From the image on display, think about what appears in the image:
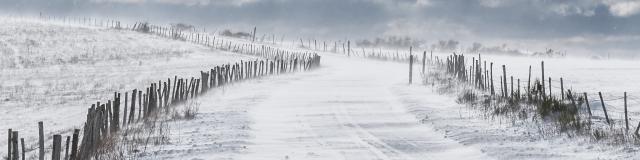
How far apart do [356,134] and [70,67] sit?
3431cm

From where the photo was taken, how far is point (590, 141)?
11.3 metres

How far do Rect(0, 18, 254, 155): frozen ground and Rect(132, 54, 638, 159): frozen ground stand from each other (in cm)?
540

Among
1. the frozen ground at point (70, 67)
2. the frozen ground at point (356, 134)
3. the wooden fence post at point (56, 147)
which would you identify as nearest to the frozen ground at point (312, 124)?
the frozen ground at point (356, 134)

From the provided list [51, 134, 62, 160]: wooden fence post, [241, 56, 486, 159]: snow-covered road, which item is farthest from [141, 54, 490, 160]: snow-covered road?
[51, 134, 62, 160]: wooden fence post

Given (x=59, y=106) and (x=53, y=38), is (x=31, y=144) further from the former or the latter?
(x=53, y=38)

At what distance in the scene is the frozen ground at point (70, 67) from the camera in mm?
23391

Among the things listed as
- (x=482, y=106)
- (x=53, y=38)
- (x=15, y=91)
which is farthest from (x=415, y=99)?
(x=53, y=38)

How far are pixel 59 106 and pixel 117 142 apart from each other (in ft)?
45.7

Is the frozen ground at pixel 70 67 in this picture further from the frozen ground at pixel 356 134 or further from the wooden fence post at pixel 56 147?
the wooden fence post at pixel 56 147

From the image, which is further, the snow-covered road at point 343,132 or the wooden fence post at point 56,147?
the snow-covered road at point 343,132

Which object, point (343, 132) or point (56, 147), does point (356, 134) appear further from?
point (56, 147)

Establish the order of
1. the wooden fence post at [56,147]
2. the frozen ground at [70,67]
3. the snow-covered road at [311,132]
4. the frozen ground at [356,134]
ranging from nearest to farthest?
the wooden fence post at [56,147]
the frozen ground at [356,134]
the snow-covered road at [311,132]
the frozen ground at [70,67]

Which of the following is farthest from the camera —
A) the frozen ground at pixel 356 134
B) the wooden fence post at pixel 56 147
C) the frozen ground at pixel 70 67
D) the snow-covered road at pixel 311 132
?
the frozen ground at pixel 70 67

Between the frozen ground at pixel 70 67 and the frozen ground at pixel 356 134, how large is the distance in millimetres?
5400
